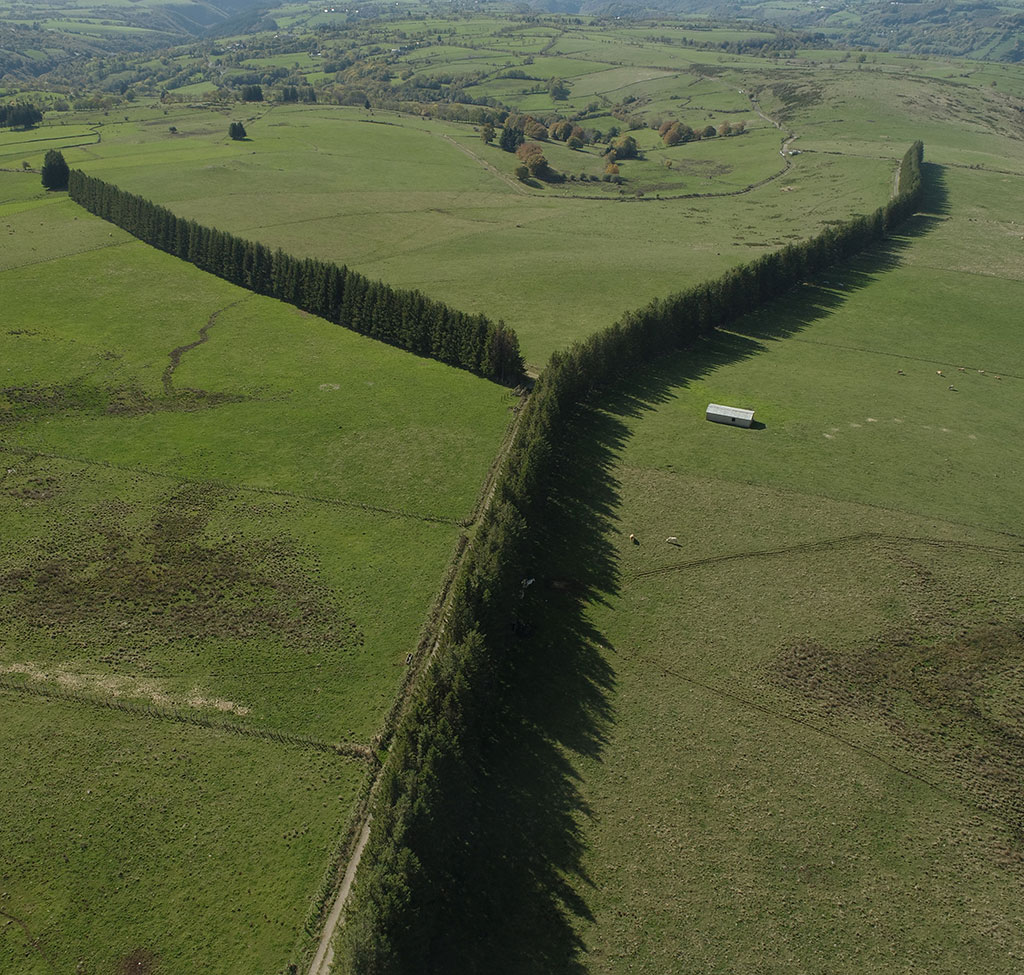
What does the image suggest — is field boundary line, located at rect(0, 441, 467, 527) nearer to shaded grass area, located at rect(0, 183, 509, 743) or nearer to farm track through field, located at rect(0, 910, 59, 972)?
shaded grass area, located at rect(0, 183, 509, 743)

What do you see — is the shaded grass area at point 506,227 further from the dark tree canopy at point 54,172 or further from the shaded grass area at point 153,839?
the shaded grass area at point 153,839

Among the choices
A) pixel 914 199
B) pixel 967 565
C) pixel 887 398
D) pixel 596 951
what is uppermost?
pixel 914 199

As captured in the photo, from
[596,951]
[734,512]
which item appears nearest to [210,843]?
[596,951]

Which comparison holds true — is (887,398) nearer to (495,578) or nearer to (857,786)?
(857,786)

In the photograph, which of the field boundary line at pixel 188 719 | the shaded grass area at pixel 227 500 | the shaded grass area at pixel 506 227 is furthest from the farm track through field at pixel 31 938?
the shaded grass area at pixel 506 227

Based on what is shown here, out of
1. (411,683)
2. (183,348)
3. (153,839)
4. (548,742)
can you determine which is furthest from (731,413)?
(183,348)

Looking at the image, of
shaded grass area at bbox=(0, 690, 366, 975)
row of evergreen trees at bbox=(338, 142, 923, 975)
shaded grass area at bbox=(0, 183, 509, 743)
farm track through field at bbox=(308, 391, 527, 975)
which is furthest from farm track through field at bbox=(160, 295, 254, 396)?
shaded grass area at bbox=(0, 690, 366, 975)
